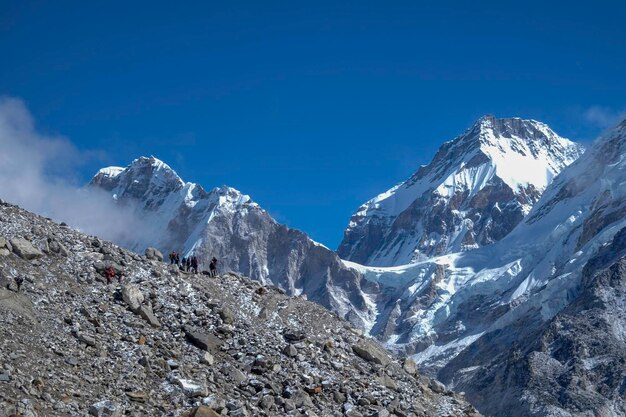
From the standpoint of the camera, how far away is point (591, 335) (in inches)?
7613

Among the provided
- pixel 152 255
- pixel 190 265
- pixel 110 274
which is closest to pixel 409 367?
pixel 190 265

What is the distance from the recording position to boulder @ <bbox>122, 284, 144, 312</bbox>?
42.6m

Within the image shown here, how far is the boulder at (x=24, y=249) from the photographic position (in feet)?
141

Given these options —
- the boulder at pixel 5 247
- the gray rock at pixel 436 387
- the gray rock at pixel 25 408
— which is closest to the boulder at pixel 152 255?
the boulder at pixel 5 247

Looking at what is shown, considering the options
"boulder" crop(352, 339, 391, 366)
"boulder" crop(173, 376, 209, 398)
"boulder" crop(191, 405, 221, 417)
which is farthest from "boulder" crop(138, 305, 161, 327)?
"boulder" crop(352, 339, 391, 366)

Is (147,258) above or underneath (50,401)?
above

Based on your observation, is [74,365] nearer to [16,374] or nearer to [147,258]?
[16,374]

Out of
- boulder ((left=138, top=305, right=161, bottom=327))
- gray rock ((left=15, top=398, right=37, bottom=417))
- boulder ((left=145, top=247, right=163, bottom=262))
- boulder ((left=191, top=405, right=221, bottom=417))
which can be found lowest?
gray rock ((left=15, top=398, right=37, bottom=417))

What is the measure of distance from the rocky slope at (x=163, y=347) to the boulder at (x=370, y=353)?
57 mm

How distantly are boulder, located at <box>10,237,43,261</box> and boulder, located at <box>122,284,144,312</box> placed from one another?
4.00m

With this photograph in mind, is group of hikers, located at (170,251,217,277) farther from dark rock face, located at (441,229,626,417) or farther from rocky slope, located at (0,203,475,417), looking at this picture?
dark rock face, located at (441,229,626,417)

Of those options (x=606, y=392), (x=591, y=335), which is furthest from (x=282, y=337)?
(x=591, y=335)

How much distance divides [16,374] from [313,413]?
11.3m

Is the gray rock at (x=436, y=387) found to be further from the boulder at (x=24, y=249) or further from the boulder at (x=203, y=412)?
the boulder at (x=24, y=249)
